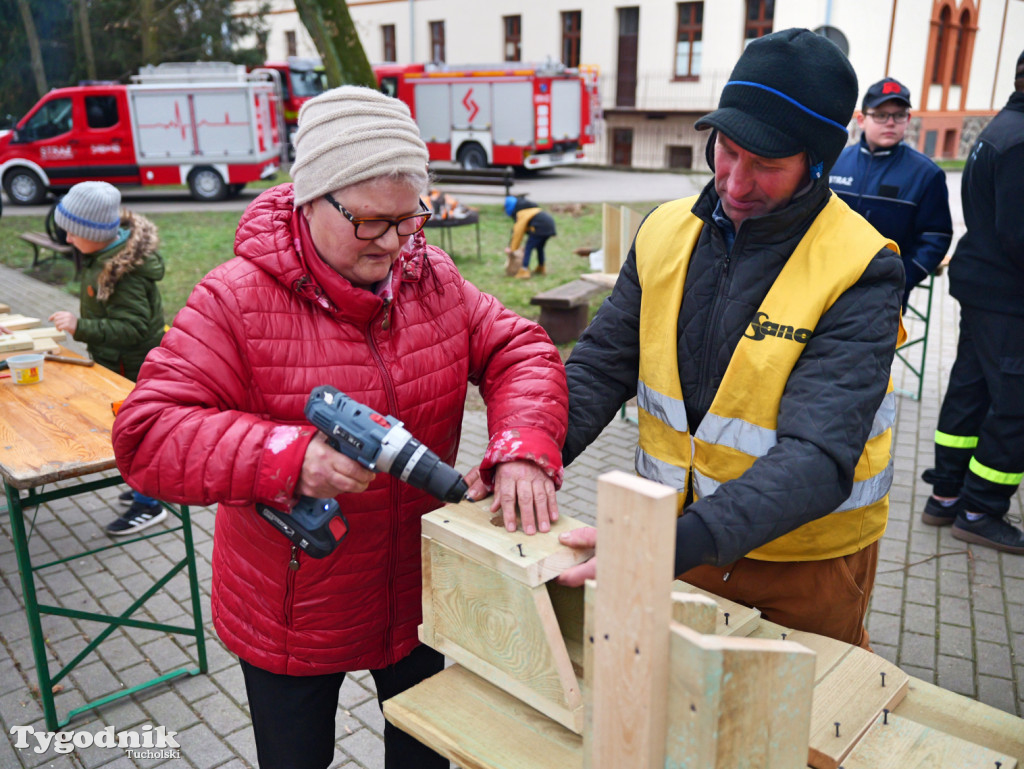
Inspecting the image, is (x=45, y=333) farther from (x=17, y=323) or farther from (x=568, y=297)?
(x=568, y=297)

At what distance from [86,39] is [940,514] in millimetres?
25104

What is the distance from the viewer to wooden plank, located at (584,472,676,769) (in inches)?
41.4

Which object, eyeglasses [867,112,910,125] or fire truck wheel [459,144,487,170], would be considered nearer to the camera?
eyeglasses [867,112,910,125]

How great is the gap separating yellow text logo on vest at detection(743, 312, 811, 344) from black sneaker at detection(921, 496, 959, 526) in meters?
3.52

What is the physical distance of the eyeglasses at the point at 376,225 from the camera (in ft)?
5.60

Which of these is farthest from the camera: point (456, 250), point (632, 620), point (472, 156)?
point (472, 156)

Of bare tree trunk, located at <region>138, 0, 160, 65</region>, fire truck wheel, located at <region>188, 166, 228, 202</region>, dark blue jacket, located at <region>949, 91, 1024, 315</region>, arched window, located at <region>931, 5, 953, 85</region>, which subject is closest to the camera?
dark blue jacket, located at <region>949, 91, 1024, 315</region>

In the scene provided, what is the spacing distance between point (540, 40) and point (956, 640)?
28.3m

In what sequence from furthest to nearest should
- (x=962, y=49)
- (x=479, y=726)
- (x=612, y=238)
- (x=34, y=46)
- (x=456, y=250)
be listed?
(x=962, y=49)
(x=34, y=46)
(x=456, y=250)
(x=612, y=238)
(x=479, y=726)

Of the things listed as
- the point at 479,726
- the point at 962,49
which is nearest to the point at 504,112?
the point at 962,49

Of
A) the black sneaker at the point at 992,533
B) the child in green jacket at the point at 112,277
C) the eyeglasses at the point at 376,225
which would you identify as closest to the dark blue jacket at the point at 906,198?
the black sneaker at the point at 992,533

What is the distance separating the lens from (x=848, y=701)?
1.78 m

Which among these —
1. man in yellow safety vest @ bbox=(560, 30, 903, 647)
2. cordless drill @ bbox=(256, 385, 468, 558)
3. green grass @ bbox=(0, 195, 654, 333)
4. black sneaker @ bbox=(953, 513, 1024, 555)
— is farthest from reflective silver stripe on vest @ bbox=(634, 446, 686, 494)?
green grass @ bbox=(0, 195, 654, 333)

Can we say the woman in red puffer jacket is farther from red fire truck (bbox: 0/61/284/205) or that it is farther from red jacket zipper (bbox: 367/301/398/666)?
red fire truck (bbox: 0/61/284/205)
